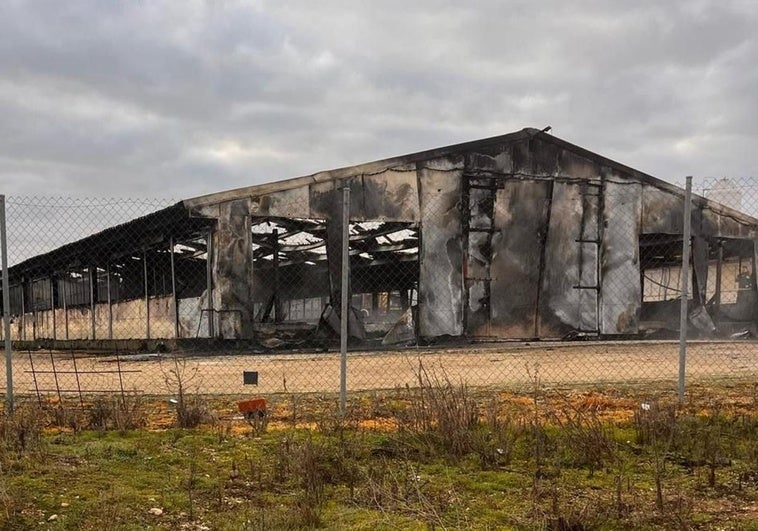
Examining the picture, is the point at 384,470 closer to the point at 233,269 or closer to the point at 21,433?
the point at 21,433

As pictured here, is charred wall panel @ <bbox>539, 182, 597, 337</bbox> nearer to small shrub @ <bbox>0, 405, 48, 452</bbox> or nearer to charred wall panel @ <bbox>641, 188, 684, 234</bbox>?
charred wall panel @ <bbox>641, 188, 684, 234</bbox>

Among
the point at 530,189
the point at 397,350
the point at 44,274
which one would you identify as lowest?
the point at 397,350

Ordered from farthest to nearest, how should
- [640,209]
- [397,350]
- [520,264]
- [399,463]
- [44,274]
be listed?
1. [44,274]
2. [640,209]
3. [520,264]
4. [397,350]
5. [399,463]

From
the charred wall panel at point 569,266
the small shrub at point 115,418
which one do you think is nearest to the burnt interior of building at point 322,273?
the charred wall panel at point 569,266

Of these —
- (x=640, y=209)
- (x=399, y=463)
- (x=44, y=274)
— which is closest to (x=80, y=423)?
(x=399, y=463)

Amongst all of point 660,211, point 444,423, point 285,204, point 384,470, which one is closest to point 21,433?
point 384,470

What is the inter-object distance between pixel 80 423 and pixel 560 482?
13.7 feet

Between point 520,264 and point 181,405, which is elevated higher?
point 520,264

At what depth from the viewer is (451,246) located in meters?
18.7

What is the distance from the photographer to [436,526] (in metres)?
3.57

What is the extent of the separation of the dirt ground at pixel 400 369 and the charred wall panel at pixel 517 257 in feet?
2.80

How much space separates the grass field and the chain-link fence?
6.69m

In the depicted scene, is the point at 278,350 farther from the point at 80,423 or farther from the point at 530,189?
the point at 80,423

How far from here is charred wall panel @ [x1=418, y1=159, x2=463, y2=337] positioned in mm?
18375
